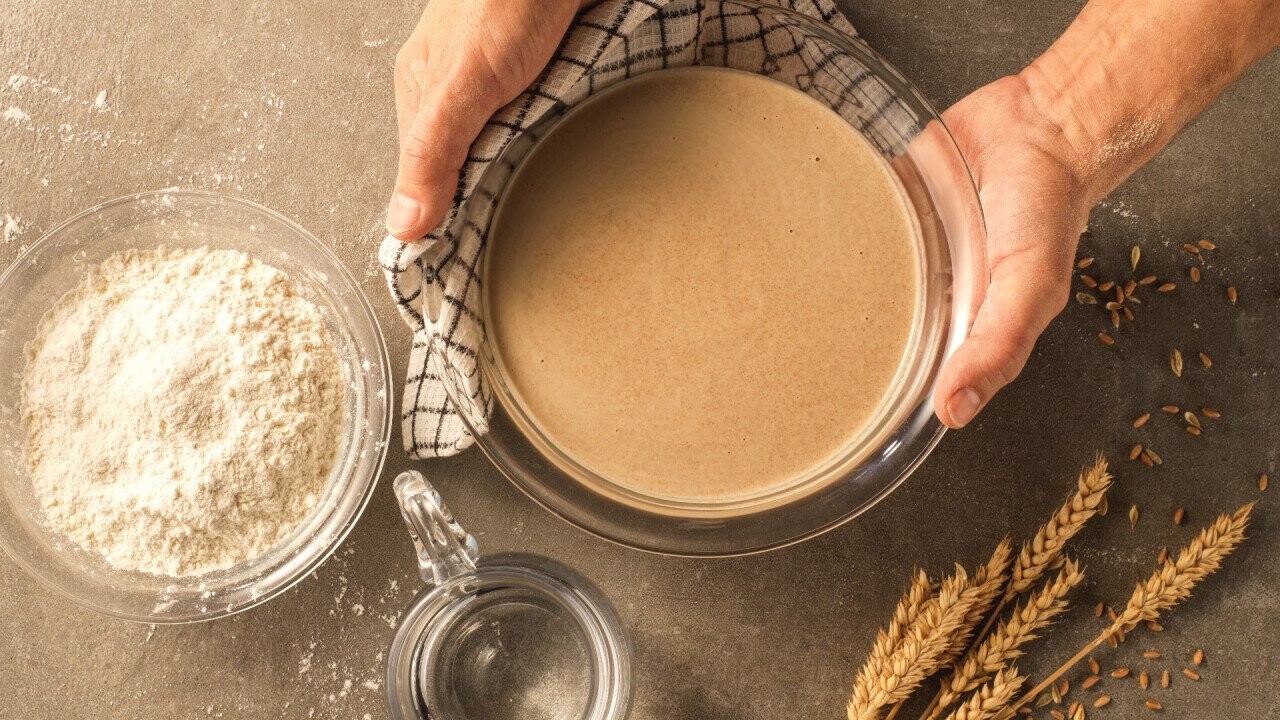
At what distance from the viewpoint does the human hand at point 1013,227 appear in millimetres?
1032

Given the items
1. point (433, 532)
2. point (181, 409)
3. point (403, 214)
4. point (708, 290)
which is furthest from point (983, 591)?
point (181, 409)

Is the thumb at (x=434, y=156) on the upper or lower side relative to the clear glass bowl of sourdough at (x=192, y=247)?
upper

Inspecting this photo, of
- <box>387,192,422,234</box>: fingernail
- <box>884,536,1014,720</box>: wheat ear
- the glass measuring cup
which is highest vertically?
<box>387,192,422,234</box>: fingernail

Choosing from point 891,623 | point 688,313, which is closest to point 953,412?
point 688,313

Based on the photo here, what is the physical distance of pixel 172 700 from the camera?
1.34m

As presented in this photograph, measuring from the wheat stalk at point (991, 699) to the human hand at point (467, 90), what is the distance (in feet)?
3.15

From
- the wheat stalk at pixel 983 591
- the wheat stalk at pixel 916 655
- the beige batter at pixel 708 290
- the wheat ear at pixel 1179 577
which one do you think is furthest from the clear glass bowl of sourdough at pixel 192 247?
the wheat ear at pixel 1179 577

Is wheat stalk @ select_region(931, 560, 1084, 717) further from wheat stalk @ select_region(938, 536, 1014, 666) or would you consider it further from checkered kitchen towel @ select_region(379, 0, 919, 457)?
checkered kitchen towel @ select_region(379, 0, 919, 457)

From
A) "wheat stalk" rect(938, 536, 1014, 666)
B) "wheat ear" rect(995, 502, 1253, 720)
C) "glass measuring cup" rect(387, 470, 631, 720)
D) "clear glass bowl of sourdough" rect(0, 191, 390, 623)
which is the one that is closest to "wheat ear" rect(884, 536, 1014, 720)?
"wheat stalk" rect(938, 536, 1014, 666)

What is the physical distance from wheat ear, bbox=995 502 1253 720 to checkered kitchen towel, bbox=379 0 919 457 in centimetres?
75

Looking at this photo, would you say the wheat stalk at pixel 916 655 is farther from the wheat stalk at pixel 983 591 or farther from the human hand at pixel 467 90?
the human hand at pixel 467 90

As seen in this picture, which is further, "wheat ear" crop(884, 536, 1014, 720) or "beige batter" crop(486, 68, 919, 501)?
"wheat ear" crop(884, 536, 1014, 720)

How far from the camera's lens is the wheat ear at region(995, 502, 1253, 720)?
128 centimetres

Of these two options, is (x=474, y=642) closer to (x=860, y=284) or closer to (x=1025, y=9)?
(x=860, y=284)
